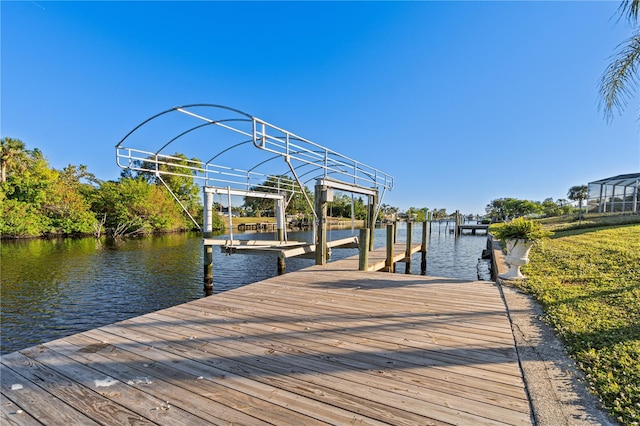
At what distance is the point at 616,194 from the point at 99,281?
97.9 feet

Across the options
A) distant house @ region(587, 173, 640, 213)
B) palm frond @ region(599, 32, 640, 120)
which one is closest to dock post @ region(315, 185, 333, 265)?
palm frond @ region(599, 32, 640, 120)

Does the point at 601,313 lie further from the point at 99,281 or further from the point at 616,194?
the point at 616,194

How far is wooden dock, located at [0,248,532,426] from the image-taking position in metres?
1.84

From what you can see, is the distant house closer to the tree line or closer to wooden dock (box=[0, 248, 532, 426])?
wooden dock (box=[0, 248, 532, 426])

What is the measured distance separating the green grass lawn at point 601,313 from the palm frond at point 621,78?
104 inches

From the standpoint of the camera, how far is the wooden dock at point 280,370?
184 centimetres

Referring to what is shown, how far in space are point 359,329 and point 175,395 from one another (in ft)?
6.16

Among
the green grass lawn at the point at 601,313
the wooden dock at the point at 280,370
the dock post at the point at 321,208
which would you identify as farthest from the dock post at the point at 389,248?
the wooden dock at the point at 280,370

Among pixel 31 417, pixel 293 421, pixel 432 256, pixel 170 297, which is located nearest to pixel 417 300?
pixel 293 421

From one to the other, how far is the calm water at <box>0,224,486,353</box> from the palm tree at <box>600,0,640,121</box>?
26.8ft

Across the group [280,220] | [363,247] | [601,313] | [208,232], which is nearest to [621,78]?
[601,313]

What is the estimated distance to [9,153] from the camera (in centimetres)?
2672

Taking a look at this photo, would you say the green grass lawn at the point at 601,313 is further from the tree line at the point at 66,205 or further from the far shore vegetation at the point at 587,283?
the tree line at the point at 66,205

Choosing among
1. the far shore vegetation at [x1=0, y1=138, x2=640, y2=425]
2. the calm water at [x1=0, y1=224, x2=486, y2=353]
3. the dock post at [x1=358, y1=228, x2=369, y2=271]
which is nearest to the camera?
the far shore vegetation at [x1=0, y1=138, x2=640, y2=425]
